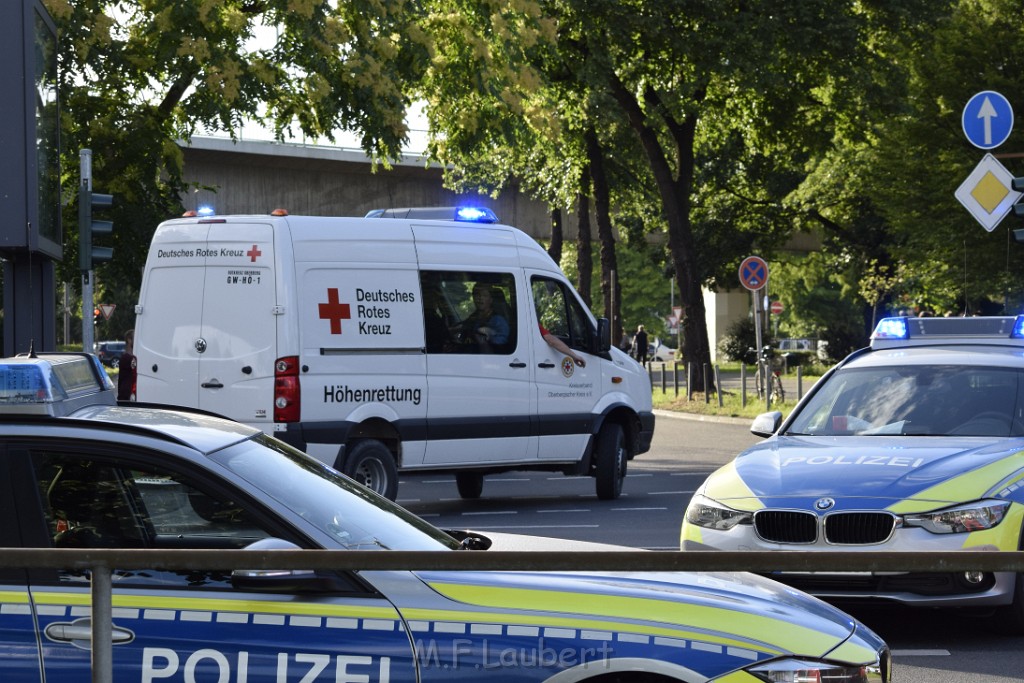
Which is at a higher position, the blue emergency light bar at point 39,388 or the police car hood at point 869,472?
the blue emergency light bar at point 39,388

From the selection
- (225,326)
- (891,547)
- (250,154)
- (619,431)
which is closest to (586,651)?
(891,547)

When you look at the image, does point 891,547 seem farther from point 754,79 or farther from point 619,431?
point 754,79

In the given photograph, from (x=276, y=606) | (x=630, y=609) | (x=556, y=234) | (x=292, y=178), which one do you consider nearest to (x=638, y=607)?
(x=630, y=609)

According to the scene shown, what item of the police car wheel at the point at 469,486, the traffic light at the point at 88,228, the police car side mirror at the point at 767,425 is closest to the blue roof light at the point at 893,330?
the police car side mirror at the point at 767,425

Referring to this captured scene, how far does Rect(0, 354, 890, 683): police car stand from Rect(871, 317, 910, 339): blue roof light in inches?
215

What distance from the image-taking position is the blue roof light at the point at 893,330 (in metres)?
9.62

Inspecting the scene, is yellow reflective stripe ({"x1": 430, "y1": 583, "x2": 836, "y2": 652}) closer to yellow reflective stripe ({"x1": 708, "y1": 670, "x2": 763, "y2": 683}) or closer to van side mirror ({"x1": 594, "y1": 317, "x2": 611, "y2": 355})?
yellow reflective stripe ({"x1": 708, "y1": 670, "x2": 763, "y2": 683})

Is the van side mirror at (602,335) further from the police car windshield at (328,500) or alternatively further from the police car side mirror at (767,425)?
the police car windshield at (328,500)

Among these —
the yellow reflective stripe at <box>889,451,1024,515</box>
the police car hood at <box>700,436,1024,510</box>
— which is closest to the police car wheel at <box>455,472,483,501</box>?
the police car hood at <box>700,436,1024,510</box>

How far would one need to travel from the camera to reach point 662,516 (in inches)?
529

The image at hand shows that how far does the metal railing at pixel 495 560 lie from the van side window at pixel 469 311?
965 cm

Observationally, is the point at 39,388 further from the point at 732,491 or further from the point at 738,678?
the point at 732,491

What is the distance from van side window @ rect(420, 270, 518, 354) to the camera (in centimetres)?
1341

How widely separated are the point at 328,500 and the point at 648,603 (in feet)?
3.59
